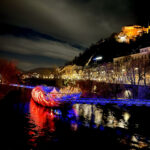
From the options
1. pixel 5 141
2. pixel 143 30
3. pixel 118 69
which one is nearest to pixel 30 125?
pixel 5 141

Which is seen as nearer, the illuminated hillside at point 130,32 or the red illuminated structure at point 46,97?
the red illuminated structure at point 46,97

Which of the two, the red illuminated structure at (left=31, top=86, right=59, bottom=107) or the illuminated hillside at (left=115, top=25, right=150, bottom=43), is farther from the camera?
the illuminated hillside at (left=115, top=25, right=150, bottom=43)

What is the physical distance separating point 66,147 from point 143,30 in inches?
3544

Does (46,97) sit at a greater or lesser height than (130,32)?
lesser

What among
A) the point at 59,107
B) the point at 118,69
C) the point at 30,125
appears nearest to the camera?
the point at 30,125

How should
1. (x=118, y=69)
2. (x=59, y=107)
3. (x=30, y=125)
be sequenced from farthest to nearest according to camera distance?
1. (x=118, y=69)
2. (x=59, y=107)
3. (x=30, y=125)

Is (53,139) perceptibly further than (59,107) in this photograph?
No

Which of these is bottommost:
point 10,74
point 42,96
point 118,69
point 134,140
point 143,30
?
point 134,140

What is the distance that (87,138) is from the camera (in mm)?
8570

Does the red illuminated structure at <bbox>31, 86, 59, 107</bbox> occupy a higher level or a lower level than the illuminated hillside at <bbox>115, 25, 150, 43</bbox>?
lower

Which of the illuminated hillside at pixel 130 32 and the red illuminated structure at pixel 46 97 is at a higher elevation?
the illuminated hillside at pixel 130 32

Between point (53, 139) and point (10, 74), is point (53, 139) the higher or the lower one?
the lower one

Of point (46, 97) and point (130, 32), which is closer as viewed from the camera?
point (46, 97)

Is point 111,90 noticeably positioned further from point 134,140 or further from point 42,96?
point 134,140
